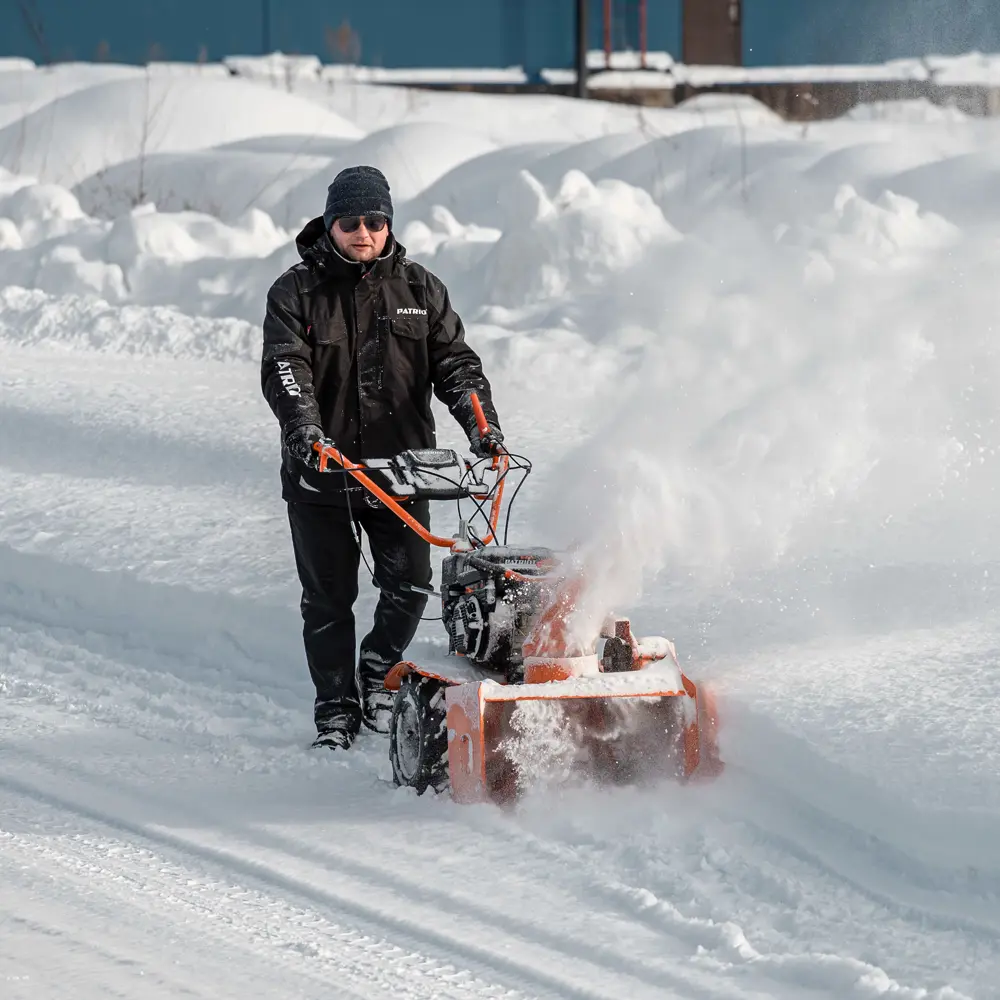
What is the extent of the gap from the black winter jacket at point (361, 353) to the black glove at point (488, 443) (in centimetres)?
6

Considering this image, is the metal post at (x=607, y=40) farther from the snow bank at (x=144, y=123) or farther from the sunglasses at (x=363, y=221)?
the sunglasses at (x=363, y=221)

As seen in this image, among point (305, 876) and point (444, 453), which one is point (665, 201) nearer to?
point (444, 453)

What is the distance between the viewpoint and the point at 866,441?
577 cm

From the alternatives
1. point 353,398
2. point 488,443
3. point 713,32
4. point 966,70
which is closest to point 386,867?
point 488,443

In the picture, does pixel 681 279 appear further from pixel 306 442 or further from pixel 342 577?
pixel 306 442

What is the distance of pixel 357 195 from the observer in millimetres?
4102

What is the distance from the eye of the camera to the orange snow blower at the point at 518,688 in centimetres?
372

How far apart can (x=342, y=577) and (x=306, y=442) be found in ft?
2.06

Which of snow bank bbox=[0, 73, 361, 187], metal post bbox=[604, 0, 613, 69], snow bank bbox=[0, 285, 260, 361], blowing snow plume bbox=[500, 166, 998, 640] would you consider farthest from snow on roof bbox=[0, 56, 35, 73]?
blowing snow plume bbox=[500, 166, 998, 640]

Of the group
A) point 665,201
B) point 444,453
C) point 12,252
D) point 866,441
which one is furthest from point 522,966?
point 12,252

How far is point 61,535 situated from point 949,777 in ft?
13.6

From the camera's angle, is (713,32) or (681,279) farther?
(713,32)

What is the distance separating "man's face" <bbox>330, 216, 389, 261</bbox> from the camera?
4148 mm

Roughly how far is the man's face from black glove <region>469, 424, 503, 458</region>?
0.59 meters
